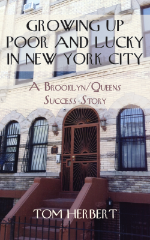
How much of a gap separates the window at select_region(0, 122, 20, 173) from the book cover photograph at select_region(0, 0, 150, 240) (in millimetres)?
42

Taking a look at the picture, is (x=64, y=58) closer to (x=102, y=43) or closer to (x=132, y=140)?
(x=102, y=43)

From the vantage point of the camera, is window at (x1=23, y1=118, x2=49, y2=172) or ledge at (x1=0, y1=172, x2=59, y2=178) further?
window at (x1=23, y1=118, x2=49, y2=172)

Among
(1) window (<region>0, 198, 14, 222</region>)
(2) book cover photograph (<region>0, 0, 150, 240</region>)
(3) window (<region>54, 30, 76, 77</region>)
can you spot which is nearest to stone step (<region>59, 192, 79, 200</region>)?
(2) book cover photograph (<region>0, 0, 150, 240</region>)

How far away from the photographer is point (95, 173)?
822 cm

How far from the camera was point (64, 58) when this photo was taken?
10258 mm

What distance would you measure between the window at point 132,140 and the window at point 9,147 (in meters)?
4.21

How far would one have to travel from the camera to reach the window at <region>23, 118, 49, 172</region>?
368 inches

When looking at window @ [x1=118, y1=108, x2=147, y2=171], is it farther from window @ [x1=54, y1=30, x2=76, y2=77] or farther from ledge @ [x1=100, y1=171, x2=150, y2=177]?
window @ [x1=54, y1=30, x2=76, y2=77]

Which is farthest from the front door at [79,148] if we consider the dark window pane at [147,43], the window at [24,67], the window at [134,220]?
the window at [24,67]

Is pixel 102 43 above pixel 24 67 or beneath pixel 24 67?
above

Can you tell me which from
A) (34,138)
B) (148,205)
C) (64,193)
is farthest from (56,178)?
(148,205)

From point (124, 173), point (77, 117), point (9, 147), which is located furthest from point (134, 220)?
point (9, 147)

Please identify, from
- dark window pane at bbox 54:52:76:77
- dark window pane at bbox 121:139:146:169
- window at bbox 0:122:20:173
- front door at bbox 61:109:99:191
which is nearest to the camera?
dark window pane at bbox 121:139:146:169

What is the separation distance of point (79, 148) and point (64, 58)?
3.93 meters
